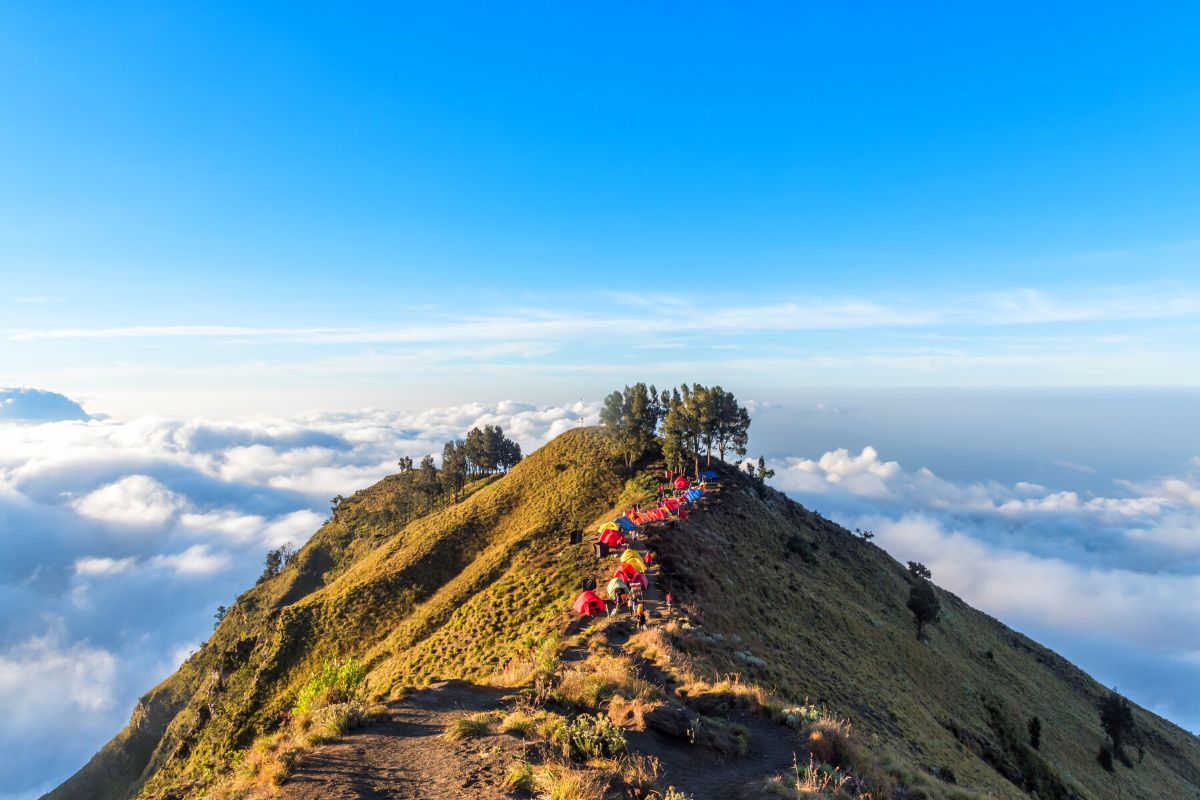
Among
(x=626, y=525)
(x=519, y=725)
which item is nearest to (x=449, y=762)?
(x=519, y=725)

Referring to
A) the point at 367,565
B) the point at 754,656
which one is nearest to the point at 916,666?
the point at 754,656

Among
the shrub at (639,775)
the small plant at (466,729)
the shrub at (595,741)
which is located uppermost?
the shrub at (639,775)

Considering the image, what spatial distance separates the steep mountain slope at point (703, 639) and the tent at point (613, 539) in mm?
2211

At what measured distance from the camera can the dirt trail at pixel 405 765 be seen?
1067cm

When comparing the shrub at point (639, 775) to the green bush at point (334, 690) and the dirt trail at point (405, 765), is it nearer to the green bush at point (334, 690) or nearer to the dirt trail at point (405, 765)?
the dirt trail at point (405, 765)

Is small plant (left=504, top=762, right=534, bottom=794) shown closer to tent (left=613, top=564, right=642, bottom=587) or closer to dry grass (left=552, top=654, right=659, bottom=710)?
dry grass (left=552, top=654, right=659, bottom=710)

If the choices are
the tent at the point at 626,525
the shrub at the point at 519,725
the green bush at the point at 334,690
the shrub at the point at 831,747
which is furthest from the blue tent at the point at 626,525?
the shrub at the point at 519,725

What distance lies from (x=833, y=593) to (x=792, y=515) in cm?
2071

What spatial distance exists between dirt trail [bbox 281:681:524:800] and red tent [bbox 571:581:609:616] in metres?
14.3

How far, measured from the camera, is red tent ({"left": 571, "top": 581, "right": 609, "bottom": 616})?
2886cm

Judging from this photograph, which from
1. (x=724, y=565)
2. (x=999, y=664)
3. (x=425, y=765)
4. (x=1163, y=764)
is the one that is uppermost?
(x=425, y=765)

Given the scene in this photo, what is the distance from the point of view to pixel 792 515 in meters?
71.1

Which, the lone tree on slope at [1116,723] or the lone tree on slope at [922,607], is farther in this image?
the lone tree on slope at [922,607]

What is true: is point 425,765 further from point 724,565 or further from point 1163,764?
point 1163,764
